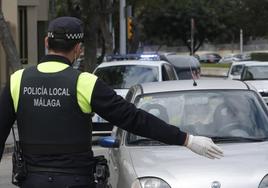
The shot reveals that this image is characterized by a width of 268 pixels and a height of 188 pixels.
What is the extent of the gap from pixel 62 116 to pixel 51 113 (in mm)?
63

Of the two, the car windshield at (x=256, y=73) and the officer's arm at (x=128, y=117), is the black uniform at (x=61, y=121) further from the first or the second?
the car windshield at (x=256, y=73)

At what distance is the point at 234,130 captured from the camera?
606 centimetres

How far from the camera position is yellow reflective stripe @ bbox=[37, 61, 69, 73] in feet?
12.5

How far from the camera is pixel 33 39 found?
26.0m

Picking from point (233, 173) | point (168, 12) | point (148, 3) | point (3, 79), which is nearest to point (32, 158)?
point (233, 173)

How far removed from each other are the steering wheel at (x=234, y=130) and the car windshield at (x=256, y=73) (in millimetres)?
14497

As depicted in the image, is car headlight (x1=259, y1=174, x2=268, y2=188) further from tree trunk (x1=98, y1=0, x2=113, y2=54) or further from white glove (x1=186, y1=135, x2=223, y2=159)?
tree trunk (x1=98, y1=0, x2=113, y2=54)

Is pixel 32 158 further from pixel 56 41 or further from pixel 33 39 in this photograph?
pixel 33 39

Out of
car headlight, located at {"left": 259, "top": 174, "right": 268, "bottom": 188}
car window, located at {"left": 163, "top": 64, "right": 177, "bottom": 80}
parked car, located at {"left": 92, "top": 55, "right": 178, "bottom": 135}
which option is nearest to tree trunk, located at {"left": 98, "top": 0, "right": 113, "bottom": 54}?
car window, located at {"left": 163, "top": 64, "right": 177, "bottom": 80}

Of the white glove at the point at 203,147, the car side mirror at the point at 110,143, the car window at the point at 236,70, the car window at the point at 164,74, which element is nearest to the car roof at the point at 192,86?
the car side mirror at the point at 110,143

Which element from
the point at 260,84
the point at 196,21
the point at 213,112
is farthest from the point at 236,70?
the point at 196,21

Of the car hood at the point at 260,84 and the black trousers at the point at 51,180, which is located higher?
the black trousers at the point at 51,180

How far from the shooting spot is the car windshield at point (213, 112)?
6.04 m

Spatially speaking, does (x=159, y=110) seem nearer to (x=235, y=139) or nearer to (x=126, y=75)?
(x=235, y=139)
